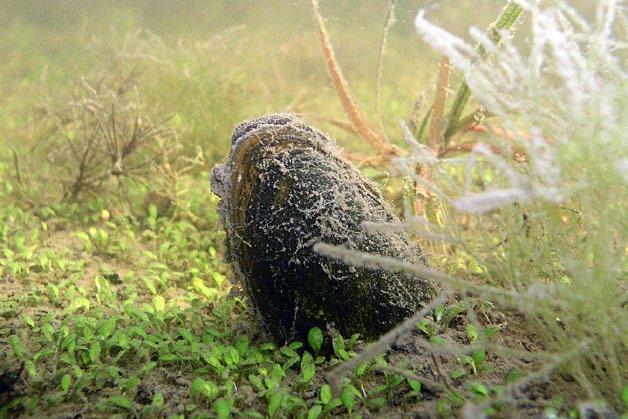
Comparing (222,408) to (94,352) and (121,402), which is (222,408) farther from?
(94,352)

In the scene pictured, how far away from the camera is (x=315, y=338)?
200 centimetres

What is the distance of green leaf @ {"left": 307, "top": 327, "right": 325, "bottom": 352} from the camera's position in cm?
200

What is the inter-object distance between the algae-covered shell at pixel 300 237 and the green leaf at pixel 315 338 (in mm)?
32

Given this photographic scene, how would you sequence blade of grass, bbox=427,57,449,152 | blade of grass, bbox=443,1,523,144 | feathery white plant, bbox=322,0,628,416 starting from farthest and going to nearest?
blade of grass, bbox=427,57,449,152 < blade of grass, bbox=443,1,523,144 < feathery white plant, bbox=322,0,628,416

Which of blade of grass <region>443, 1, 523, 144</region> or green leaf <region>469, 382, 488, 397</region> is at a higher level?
blade of grass <region>443, 1, 523, 144</region>

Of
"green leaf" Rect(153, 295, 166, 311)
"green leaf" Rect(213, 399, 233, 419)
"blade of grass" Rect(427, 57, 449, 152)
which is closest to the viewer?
"green leaf" Rect(213, 399, 233, 419)

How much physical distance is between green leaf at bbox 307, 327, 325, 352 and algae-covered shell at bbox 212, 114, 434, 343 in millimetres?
32

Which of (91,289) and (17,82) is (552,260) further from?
(17,82)

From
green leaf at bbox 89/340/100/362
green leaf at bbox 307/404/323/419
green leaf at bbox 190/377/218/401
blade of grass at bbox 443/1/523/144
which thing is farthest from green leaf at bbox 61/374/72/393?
blade of grass at bbox 443/1/523/144

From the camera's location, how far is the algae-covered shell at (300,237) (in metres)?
1.98

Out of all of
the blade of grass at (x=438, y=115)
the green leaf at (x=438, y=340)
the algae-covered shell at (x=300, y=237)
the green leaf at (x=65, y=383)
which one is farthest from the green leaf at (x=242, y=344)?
the blade of grass at (x=438, y=115)

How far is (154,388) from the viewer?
72.8 inches

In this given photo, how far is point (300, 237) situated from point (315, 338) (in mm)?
405

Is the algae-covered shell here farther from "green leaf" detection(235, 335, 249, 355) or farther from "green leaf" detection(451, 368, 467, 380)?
"green leaf" detection(451, 368, 467, 380)
